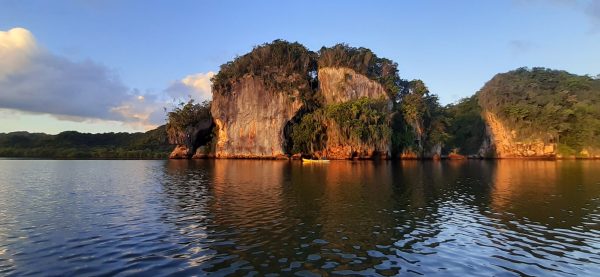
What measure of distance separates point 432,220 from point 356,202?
5915 millimetres

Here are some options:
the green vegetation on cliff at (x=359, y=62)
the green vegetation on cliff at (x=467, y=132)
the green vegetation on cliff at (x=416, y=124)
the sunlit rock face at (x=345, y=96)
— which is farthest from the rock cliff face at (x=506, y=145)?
the sunlit rock face at (x=345, y=96)

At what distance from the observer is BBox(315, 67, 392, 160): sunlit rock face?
82625 mm

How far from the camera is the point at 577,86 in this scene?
9725 centimetres

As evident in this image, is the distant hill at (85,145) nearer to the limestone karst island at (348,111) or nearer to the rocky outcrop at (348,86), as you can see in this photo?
the limestone karst island at (348,111)

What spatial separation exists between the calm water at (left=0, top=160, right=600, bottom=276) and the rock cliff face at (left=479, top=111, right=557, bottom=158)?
78.5 m

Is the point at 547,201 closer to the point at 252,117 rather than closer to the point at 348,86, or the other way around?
the point at 348,86

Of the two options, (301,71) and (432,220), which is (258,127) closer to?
(301,71)

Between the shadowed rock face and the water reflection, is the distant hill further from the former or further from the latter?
the water reflection

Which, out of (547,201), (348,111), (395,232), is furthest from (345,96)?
(395,232)

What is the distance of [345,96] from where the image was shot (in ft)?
292

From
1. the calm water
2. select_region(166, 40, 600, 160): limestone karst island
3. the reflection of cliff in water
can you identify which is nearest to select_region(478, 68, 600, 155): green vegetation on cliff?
select_region(166, 40, 600, 160): limestone karst island

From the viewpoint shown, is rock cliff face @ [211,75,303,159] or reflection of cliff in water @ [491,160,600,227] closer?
reflection of cliff in water @ [491,160,600,227]

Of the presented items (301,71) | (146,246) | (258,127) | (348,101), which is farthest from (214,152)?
(146,246)

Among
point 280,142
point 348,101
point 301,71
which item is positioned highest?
point 301,71
